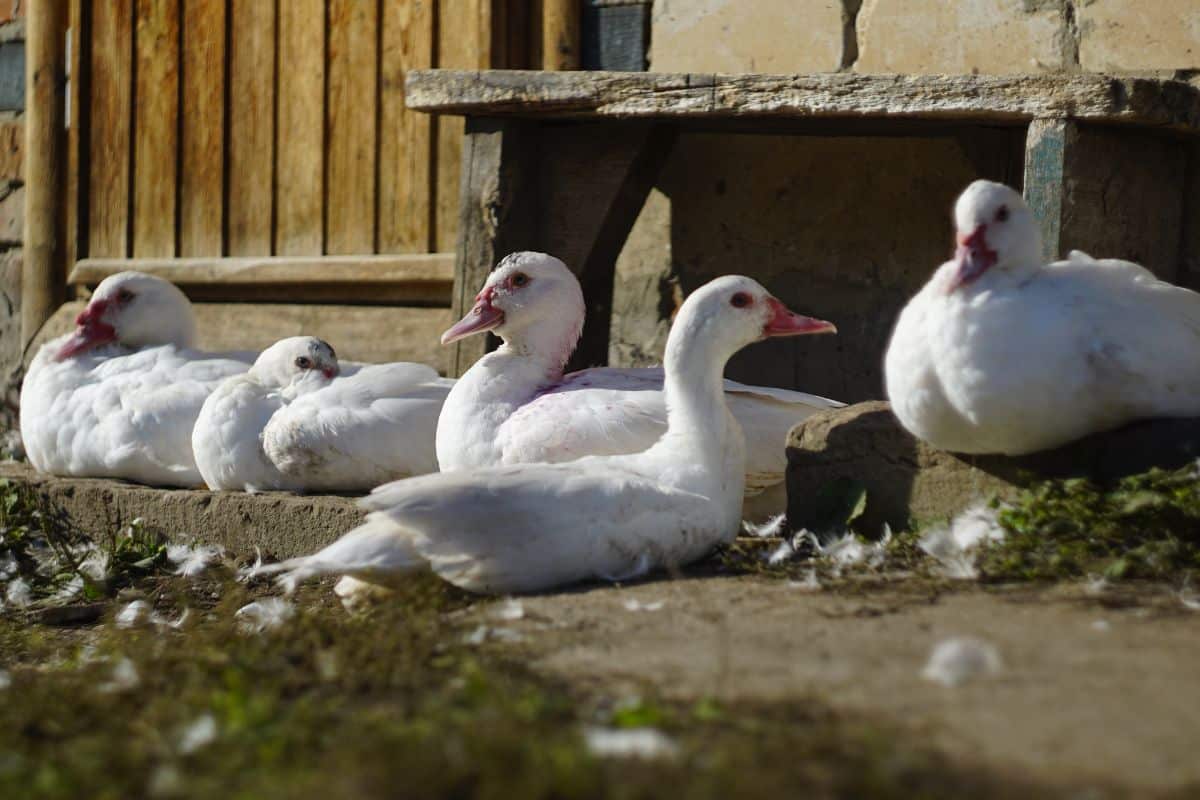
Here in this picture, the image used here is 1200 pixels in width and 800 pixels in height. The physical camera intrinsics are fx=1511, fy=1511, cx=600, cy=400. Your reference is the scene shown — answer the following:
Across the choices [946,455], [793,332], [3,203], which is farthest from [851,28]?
[3,203]

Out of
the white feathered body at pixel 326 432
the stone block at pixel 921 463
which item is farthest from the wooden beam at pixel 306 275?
the stone block at pixel 921 463

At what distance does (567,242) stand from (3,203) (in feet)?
12.7

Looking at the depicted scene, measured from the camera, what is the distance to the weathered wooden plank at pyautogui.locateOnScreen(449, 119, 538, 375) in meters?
5.19

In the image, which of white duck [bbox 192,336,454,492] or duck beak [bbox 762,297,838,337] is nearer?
duck beak [bbox 762,297,838,337]

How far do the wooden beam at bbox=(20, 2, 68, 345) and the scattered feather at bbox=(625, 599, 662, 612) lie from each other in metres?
5.05

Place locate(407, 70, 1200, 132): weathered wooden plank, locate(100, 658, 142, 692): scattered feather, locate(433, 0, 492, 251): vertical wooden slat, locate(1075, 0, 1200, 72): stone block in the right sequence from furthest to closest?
1. locate(433, 0, 492, 251): vertical wooden slat
2. locate(1075, 0, 1200, 72): stone block
3. locate(407, 70, 1200, 132): weathered wooden plank
4. locate(100, 658, 142, 692): scattered feather

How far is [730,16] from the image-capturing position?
556 centimetres

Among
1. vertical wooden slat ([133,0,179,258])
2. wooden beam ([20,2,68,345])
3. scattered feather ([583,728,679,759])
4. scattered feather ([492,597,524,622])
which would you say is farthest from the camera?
wooden beam ([20,2,68,345])

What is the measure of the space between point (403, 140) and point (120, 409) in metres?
1.65

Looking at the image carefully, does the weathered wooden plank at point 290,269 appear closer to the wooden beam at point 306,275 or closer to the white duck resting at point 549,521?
the wooden beam at point 306,275

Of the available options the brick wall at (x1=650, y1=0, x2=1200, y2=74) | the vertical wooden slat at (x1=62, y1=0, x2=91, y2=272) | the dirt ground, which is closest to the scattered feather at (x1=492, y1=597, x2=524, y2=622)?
the dirt ground

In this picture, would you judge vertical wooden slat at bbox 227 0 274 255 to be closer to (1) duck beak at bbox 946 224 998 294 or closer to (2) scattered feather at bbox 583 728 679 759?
(1) duck beak at bbox 946 224 998 294

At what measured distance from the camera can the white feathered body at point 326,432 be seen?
16.3 ft

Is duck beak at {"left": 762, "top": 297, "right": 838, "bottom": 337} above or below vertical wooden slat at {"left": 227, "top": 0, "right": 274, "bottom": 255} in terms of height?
below
